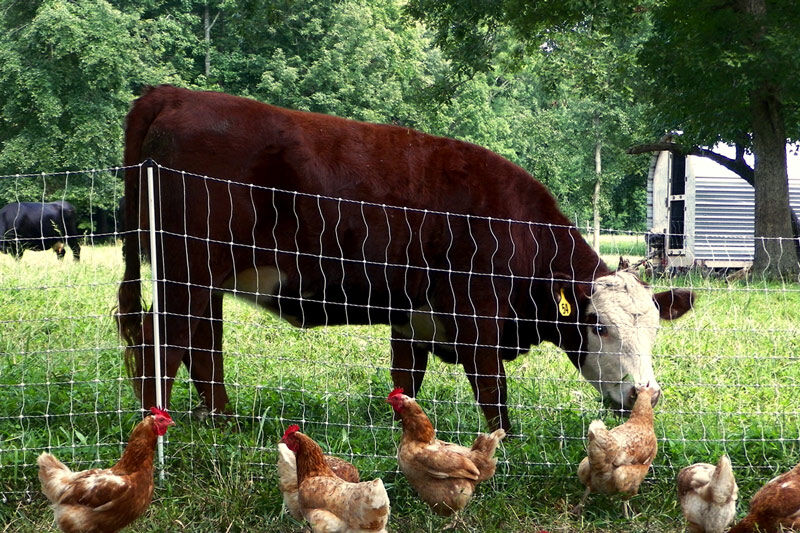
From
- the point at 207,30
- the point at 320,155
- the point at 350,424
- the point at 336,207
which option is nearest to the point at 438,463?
the point at 350,424

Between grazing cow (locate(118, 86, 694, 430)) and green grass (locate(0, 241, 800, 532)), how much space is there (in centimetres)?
27

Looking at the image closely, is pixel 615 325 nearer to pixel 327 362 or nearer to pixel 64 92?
pixel 327 362

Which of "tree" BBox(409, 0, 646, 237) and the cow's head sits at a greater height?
"tree" BBox(409, 0, 646, 237)

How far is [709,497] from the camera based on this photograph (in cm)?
466

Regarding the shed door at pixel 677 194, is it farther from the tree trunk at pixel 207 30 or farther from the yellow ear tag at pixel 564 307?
the tree trunk at pixel 207 30

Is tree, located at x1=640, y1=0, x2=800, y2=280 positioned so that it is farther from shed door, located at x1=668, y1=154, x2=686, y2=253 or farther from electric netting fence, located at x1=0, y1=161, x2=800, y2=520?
electric netting fence, located at x1=0, y1=161, x2=800, y2=520

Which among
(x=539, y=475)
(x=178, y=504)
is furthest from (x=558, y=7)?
(x=178, y=504)

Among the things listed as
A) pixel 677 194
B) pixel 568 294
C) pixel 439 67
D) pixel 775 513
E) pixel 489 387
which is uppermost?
pixel 439 67

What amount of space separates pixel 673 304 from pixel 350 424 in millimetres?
2401

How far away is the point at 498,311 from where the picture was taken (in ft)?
20.5

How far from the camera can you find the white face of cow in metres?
6.09

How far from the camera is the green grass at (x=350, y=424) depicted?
497 cm

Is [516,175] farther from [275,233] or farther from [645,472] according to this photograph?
[645,472]

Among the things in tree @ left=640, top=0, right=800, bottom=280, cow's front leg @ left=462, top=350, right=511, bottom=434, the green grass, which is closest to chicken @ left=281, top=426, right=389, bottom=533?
the green grass
